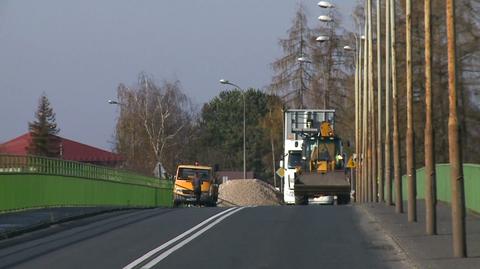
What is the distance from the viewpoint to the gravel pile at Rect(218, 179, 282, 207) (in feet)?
253

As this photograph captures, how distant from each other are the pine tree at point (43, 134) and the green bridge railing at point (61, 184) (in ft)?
122

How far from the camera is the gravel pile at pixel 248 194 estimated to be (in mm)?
77188

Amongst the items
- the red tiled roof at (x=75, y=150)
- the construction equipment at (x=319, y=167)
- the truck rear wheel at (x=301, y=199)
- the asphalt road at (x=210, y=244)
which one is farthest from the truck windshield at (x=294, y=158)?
the red tiled roof at (x=75, y=150)

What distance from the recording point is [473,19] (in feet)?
163

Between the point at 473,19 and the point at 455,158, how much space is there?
113ft

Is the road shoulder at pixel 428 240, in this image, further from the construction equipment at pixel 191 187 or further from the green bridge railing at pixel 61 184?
the construction equipment at pixel 191 187

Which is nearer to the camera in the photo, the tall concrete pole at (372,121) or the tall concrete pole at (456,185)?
the tall concrete pole at (456,185)

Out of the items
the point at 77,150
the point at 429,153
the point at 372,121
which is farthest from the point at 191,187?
the point at 429,153

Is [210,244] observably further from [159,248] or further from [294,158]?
[294,158]

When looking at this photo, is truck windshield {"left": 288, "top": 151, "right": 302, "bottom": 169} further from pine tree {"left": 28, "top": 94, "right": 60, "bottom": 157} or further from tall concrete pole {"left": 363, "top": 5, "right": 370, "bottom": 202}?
pine tree {"left": 28, "top": 94, "right": 60, "bottom": 157}

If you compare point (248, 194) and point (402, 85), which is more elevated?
point (402, 85)

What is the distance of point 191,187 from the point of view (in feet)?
196

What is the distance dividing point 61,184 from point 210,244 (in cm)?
1451

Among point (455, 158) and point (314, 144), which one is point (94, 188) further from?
point (455, 158)
